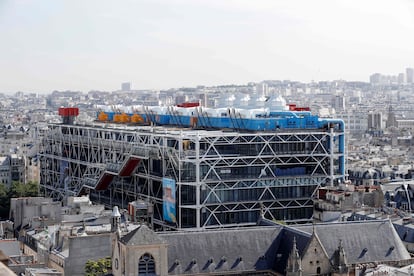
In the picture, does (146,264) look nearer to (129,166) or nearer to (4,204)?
(129,166)

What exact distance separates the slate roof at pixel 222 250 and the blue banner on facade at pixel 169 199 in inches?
1330

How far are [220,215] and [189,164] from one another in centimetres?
578

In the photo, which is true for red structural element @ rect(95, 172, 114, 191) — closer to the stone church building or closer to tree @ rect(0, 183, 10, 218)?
tree @ rect(0, 183, 10, 218)

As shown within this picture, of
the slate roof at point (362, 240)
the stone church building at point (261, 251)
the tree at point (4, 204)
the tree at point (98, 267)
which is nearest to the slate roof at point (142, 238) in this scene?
the stone church building at point (261, 251)

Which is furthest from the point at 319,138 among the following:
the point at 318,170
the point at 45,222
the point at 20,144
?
the point at 20,144

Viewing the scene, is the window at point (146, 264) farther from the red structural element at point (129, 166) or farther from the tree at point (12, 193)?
the tree at point (12, 193)

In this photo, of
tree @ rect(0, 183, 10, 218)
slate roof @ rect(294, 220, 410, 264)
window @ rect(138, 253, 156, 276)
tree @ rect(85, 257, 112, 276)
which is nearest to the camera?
window @ rect(138, 253, 156, 276)

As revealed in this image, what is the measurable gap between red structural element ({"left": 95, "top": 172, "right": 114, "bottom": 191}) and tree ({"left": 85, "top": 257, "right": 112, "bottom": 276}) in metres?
40.3

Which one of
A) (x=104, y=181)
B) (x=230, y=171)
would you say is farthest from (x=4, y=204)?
(x=230, y=171)

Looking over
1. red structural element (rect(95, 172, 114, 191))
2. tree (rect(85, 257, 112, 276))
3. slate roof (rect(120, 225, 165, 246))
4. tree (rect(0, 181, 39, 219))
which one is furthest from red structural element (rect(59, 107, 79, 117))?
slate roof (rect(120, 225, 165, 246))

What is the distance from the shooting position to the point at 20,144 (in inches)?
7308

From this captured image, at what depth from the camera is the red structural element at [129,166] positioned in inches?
4087

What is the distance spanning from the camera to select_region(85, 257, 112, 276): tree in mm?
66875

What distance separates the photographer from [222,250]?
58.2 meters
